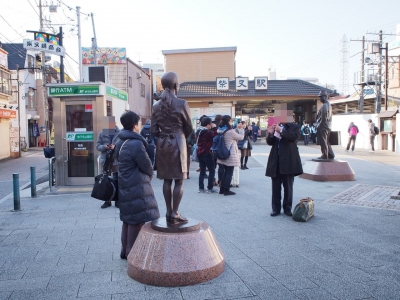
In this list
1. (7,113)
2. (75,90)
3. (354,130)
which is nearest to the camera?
(75,90)

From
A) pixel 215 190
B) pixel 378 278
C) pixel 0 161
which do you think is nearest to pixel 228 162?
pixel 215 190

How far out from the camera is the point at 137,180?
Answer: 14.8 feet

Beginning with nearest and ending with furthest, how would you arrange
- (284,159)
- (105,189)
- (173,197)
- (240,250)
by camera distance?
(173,197), (105,189), (240,250), (284,159)

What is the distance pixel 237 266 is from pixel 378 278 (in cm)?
149

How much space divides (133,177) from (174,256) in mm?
1033

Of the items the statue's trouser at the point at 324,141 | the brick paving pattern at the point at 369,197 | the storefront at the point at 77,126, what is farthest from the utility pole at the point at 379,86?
the storefront at the point at 77,126

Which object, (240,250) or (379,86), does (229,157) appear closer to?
(240,250)

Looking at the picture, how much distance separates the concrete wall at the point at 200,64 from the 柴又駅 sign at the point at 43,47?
1963cm

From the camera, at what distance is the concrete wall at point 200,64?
113 feet

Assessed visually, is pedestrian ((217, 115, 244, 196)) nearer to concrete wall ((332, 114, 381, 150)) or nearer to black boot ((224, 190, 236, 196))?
black boot ((224, 190, 236, 196))

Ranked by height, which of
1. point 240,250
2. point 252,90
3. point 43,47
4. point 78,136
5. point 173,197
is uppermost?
point 43,47

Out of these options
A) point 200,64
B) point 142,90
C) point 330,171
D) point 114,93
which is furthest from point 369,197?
point 200,64

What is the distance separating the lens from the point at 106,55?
27.6 metres

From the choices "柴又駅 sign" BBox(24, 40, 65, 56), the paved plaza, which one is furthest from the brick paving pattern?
"柴又駅 sign" BBox(24, 40, 65, 56)
